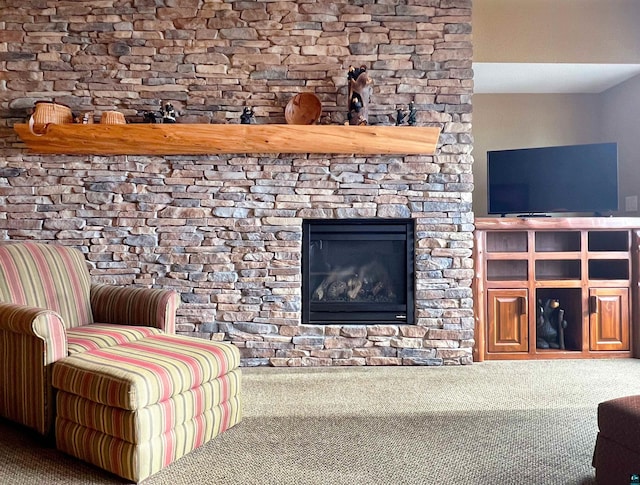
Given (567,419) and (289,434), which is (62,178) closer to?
(289,434)

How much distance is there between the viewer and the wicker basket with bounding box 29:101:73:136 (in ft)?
9.84

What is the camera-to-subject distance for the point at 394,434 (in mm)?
2074

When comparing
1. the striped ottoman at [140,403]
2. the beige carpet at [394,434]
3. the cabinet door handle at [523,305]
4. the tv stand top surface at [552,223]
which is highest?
the tv stand top surface at [552,223]

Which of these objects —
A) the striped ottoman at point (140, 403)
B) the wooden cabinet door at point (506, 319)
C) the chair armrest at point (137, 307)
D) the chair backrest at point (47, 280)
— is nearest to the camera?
the striped ottoman at point (140, 403)

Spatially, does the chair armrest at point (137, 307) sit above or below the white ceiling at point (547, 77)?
below

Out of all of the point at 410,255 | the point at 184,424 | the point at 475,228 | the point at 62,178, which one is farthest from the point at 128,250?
the point at 475,228

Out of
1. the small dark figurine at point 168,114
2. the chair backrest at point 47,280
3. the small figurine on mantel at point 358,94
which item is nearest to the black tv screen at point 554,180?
the small figurine on mantel at point 358,94

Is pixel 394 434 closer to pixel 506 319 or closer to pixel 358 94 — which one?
pixel 506 319

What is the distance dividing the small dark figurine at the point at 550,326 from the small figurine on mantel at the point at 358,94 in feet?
6.32

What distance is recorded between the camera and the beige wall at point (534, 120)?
403cm

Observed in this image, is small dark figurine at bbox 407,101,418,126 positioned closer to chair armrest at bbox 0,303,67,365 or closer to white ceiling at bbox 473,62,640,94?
white ceiling at bbox 473,62,640,94

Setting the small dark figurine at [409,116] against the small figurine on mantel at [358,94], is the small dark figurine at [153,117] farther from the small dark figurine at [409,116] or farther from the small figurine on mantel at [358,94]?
the small dark figurine at [409,116]

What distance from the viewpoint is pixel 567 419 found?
226cm

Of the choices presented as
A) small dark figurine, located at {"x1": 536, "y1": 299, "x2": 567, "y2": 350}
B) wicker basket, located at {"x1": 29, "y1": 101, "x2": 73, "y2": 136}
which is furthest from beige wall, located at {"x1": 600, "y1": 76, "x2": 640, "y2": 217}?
wicker basket, located at {"x1": 29, "y1": 101, "x2": 73, "y2": 136}
